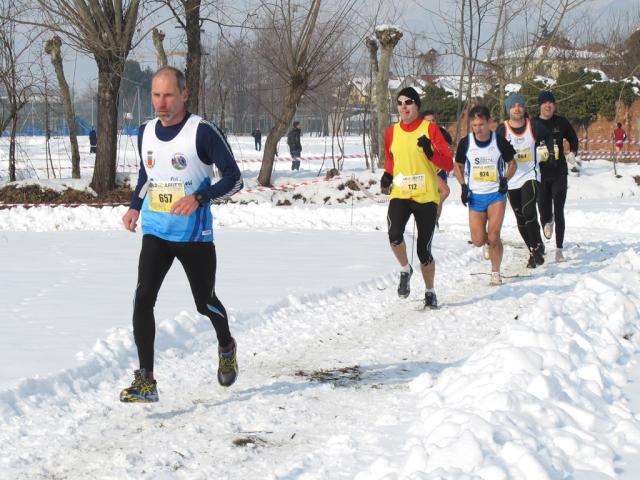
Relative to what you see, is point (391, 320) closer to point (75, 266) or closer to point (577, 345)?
point (577, 345)

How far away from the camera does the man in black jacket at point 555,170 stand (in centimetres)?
1088

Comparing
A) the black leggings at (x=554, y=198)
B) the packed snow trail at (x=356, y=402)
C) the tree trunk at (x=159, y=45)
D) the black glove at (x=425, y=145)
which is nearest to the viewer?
the packed snow trail at (x=356, y=402)

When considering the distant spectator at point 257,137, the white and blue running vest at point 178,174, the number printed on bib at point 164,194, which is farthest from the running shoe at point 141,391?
the distant spectator at point 257,137

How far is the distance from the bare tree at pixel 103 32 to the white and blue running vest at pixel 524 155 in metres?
13.1

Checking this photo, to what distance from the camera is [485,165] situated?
30.6ft

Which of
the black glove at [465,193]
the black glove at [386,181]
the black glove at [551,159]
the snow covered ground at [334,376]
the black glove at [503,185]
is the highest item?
the black glove at [551,159]

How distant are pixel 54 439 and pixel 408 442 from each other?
5.80ft

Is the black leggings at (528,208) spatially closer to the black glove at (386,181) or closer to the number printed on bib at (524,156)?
the number printed on bib at (524,156)

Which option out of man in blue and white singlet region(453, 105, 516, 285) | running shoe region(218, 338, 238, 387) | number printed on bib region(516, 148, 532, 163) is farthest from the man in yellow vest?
running shoe region(218, 338, 238, 387)

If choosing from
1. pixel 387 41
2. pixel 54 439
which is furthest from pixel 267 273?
pixel 387 41

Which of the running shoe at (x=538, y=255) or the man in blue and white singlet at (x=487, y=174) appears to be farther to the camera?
the running shoe at (x=538, y=255)

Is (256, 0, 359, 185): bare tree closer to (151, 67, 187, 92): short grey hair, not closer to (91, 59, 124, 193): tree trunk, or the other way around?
(91, 59, 124, 193): tree trunk

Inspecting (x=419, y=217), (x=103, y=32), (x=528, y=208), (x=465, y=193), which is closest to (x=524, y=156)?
(x=528, y=208)

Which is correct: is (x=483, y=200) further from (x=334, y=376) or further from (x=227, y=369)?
(x=227, y=369)
